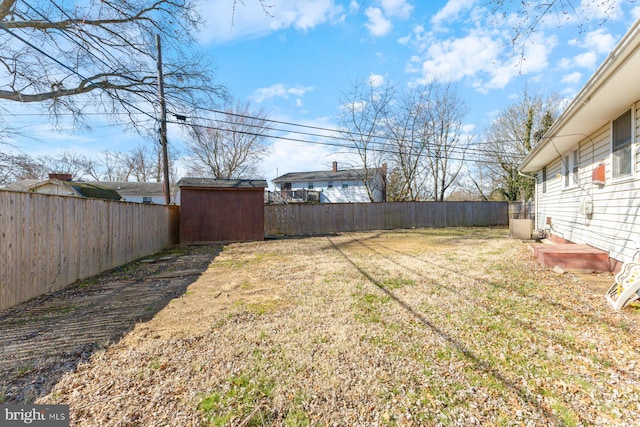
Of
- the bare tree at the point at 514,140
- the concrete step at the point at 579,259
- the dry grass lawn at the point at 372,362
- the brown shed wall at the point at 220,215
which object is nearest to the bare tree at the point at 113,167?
the brown shed wall at the point at 220,215

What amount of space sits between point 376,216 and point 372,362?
533 inches

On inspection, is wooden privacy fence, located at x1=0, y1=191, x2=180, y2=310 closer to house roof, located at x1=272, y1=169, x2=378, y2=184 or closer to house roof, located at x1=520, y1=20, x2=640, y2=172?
house roof, located at x1=520, y1=20, x2=640, y2=172

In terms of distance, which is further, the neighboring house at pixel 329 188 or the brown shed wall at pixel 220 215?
the neighboring house at pixel 329 188

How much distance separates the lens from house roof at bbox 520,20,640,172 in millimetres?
2871

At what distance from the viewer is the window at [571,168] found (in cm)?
634

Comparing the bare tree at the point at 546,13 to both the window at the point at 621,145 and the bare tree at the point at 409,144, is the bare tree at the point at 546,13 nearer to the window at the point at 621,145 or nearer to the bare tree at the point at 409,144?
the window at the point at 621,145

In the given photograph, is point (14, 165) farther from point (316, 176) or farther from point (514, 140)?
point (514, 140)

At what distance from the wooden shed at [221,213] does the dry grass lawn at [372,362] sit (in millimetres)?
6723

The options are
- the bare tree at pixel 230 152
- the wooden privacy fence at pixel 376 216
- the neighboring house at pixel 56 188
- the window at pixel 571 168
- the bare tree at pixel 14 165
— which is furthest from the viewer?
the bare tree at pixel 230 152

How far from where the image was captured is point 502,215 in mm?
17281

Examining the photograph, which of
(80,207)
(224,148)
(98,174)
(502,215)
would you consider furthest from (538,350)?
(98,174)

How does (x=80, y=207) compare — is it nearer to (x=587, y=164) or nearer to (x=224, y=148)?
(x=587, y=164)
